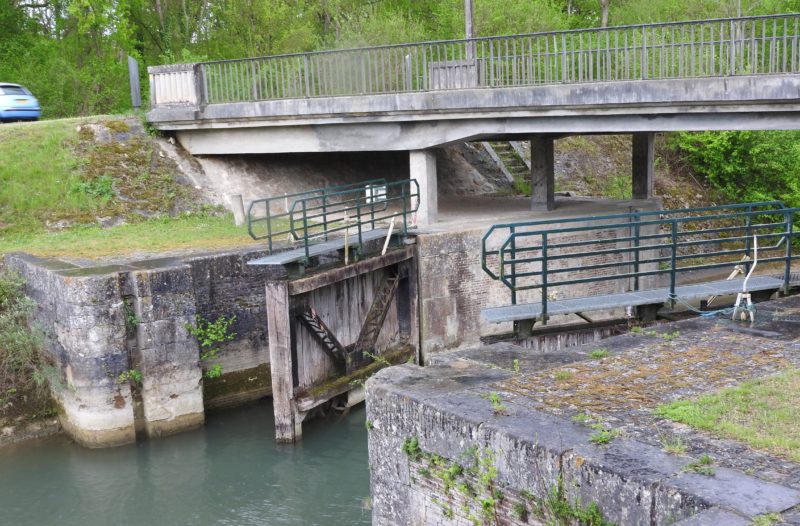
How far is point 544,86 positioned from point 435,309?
475 centimetres

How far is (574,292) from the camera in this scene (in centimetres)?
1861

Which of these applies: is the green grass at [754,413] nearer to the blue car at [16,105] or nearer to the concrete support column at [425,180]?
the concrete support column at [425,180]

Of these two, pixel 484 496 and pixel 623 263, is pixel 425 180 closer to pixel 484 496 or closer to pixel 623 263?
pixel 623 263

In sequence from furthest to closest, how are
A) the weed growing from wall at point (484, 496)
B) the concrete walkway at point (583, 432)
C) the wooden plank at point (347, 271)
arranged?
the wooden plank at point (347, 271), the weed growing from wall at point (484, 496), the concrete walkway at point (583, 432)

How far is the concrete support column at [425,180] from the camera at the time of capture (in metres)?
18.4

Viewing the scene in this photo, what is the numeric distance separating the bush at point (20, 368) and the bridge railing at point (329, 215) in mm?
4168

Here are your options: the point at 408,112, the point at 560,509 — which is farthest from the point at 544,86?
the point at 560,509

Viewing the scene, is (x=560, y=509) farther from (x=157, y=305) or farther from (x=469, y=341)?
(x=469, y=341)

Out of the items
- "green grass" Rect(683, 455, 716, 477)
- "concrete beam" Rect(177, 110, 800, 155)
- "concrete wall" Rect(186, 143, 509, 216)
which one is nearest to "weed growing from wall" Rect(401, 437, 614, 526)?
"green grass" Rect(683, 455, 716, 477)

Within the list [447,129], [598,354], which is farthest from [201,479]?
[447,129]

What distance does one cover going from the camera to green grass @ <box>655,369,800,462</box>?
5.80 meters

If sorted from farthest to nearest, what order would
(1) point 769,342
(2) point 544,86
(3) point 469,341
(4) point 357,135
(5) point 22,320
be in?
(4) point 357,135, (3) point 469,341, (2) point 544,86, (5) point 22,320, (1) point 769,342

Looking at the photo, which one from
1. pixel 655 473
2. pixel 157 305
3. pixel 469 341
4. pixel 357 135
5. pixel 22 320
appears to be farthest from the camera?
pixel 357 135

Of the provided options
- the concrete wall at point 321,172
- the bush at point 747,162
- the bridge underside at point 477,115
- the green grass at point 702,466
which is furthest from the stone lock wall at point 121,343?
the bush at point 747,162
